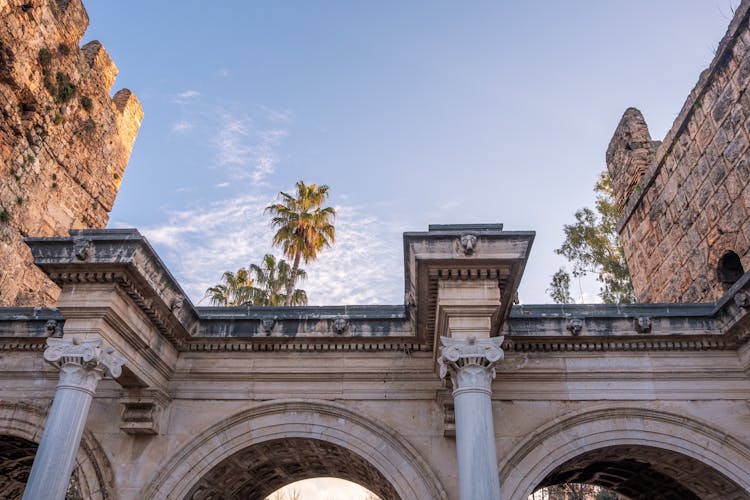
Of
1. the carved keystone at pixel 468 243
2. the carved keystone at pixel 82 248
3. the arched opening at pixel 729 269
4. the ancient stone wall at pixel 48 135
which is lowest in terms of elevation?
the carved keystone at pixel 82 248

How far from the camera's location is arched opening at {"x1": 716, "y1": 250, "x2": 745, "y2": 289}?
31.9ft

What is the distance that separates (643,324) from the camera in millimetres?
7461

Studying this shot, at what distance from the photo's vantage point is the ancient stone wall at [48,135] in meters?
13.1

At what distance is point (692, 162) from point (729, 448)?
5.74m

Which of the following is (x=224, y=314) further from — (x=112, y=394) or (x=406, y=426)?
(x=406, y=426)

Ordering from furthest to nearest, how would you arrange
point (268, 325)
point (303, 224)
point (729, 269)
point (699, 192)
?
1. point (303, 224)
2. point (699, 192)
3. point (729, 269)
4. point (268, 325)

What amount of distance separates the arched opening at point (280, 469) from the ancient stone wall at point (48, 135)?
24.8 feet

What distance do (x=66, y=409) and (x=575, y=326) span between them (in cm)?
602

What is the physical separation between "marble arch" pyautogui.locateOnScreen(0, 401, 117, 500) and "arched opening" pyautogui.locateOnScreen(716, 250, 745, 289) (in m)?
9.82

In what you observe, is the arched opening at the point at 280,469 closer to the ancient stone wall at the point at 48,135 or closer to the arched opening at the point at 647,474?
the arched opening at the point at 647,474

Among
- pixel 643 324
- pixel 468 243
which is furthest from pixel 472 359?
pixel 643 324

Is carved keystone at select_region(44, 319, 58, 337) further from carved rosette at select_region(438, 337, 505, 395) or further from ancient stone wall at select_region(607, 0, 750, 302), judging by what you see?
ancient stone wall at select_region(607, 0, 750, 302)

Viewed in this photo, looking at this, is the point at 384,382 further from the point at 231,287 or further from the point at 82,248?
the point at 231,287

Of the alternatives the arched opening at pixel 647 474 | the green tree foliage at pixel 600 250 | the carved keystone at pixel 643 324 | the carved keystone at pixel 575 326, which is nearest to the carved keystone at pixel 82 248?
the carved keystone at pixel 575 326
